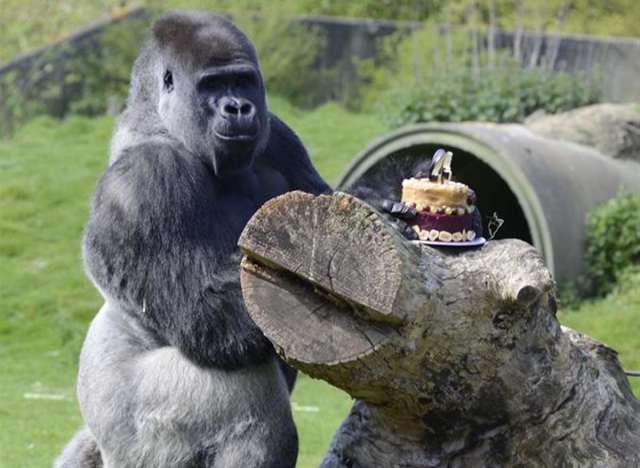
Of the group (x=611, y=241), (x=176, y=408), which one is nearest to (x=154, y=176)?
(x=176, y=408)

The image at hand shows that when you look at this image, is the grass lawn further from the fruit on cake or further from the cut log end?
the cut log end

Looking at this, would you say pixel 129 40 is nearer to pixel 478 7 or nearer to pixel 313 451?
pixel 478 7

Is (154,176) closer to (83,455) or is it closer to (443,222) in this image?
(443,222)

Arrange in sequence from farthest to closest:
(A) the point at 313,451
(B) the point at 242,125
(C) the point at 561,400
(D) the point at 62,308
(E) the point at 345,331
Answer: (D) the point at 62,308, (A) the point at 313,451, (B) the point at 242,125, (C) the point at 561,400, (E) the point at 345,331

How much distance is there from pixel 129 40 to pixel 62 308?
506 centimetres

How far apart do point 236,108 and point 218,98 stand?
8 cm

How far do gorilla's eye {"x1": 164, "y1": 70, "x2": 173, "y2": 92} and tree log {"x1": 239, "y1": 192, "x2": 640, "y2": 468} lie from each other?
95 centimetres

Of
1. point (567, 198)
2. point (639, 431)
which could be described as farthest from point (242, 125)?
point (567, 198)

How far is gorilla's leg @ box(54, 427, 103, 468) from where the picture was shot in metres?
3.79

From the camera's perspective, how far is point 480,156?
7199 mm

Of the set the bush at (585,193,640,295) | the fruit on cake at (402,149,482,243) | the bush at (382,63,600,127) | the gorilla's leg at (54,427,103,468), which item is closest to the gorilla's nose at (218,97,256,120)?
the fruit on cake at (402,149,482,243)

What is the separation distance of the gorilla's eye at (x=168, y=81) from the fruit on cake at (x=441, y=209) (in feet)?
2.84

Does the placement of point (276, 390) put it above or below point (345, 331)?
below

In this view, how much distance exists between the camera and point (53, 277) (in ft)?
27.9
